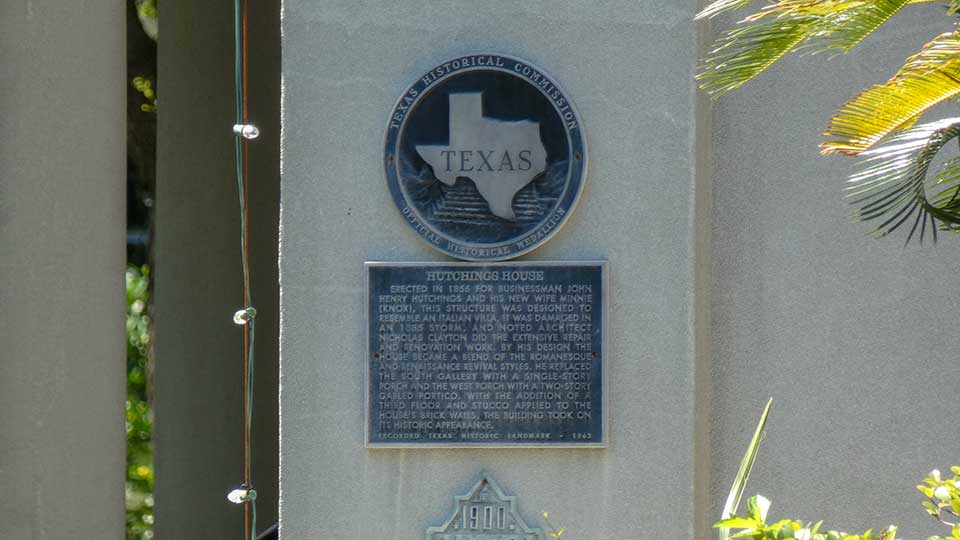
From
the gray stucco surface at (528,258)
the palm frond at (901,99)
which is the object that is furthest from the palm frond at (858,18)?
the gray stucco surface at (528,258)

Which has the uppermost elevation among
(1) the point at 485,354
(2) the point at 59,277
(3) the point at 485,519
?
(2) the point at 59,277

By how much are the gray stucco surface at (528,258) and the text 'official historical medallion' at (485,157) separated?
7 centimetres

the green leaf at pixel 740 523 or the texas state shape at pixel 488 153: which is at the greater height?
the texas state shape at pixel 488 153

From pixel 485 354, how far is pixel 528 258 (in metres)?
0.41

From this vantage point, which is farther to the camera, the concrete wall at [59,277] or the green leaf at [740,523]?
the concrete wall at [59,277]

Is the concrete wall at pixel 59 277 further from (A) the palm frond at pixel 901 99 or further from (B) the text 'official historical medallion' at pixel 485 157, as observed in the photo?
(A) the palm frond at pixel 901 99

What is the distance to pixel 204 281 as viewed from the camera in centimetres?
700

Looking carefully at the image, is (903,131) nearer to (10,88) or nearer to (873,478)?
(873,478)

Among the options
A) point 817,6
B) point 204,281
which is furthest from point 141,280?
point 817,6

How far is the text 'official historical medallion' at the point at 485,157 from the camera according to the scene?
4.77m

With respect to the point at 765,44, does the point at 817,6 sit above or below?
above

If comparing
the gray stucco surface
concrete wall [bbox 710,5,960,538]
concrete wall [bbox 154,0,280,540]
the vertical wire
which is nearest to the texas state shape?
the gray stucco surface

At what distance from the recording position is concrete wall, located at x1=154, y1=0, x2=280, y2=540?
6895mm

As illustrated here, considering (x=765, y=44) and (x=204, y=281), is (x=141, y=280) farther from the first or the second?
(x=765, y=44)
